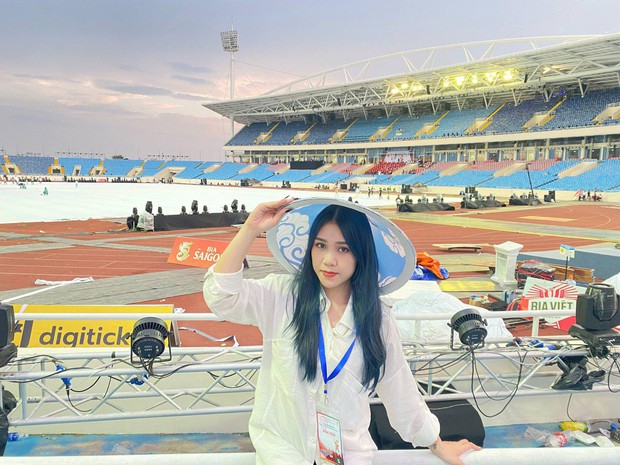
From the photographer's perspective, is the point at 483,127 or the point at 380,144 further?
the point at 380,144

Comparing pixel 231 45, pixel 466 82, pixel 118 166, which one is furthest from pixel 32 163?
pixel 466 82

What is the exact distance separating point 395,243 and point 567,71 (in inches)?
2118

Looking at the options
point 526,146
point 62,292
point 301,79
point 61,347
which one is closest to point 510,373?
point 61,347

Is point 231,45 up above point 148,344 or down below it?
above

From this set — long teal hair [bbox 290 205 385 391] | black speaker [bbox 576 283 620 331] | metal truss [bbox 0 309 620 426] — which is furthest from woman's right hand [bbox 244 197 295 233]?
black speaker [bbox 576 283 620 331]

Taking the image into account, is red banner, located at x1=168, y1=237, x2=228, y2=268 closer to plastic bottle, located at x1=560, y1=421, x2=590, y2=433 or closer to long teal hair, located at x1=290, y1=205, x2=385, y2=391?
plastic bottle, located at x1=560, y1=421, x2=590, y2=433

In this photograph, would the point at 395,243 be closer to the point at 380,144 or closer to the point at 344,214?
the point at 344,214

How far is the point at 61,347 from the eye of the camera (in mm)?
4809

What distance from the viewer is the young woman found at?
1564mm

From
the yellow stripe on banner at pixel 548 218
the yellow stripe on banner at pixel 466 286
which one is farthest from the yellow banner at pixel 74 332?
the yellow stripe on banner at pixel 548 218

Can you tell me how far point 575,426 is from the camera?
13.6ft

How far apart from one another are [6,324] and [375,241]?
2747mm

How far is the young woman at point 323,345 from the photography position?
156 centimetres

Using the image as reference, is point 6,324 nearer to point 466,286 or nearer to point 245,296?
point 245,296
